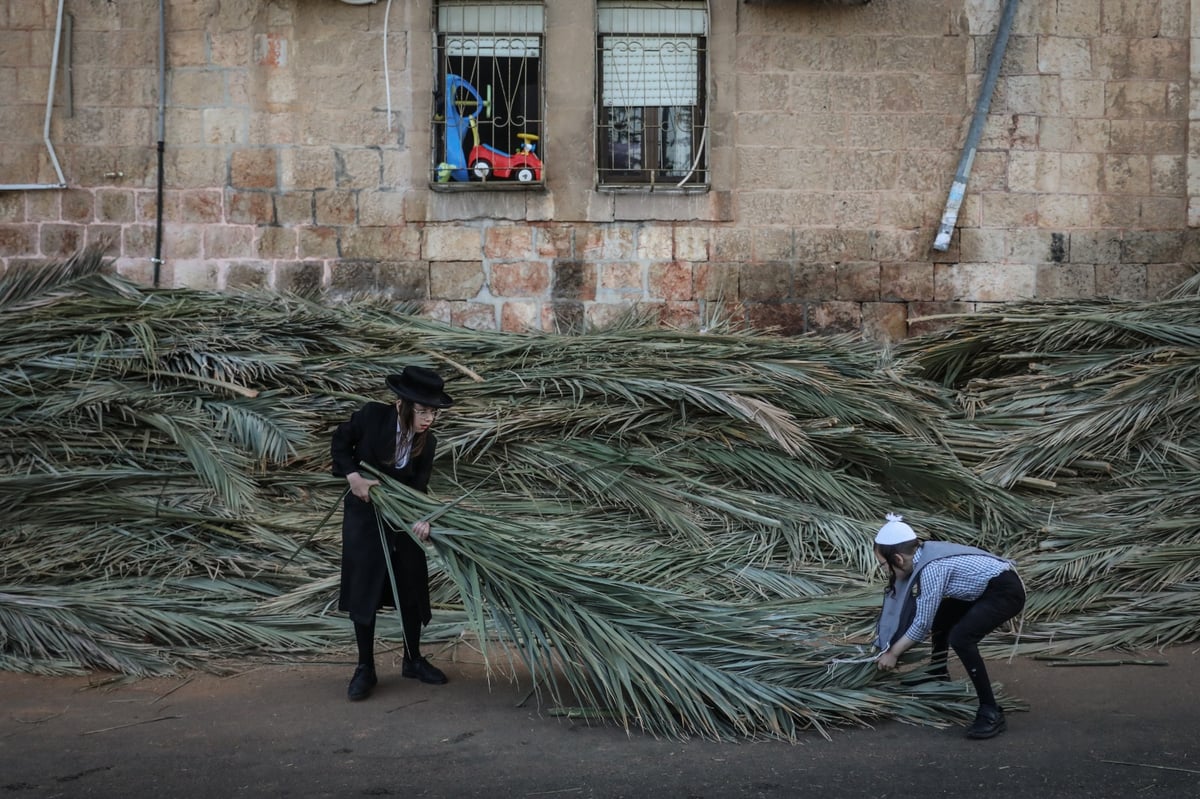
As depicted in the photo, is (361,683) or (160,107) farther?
(160,107)

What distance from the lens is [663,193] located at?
27.2 ft

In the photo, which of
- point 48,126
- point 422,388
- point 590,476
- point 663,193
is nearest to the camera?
point 422,388

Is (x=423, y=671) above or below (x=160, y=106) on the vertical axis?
below

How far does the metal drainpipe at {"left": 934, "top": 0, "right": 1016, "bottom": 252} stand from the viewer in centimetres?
819

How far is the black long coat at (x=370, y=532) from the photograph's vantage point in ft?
15.1

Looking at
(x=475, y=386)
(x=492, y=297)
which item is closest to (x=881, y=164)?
(x=492, y=297)

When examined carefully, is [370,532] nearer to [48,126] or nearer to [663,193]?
[663,193]

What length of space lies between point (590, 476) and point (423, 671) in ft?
5.33

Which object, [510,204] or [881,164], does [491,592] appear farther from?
[881,164]

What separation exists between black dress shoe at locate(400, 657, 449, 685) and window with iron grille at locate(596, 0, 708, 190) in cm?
442

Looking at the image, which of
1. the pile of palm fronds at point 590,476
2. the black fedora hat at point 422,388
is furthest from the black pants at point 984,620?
the black fedora hat at point 422,388

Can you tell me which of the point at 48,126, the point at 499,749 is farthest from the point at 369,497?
the point at 48,126

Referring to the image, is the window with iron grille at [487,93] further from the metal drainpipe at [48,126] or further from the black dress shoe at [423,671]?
the black dress shoe at [423,671]

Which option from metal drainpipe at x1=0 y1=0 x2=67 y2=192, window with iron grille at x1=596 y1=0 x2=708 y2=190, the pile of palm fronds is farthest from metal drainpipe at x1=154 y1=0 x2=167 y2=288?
window with iron grille at x1=596 y1=0 x2=708 y2=190
